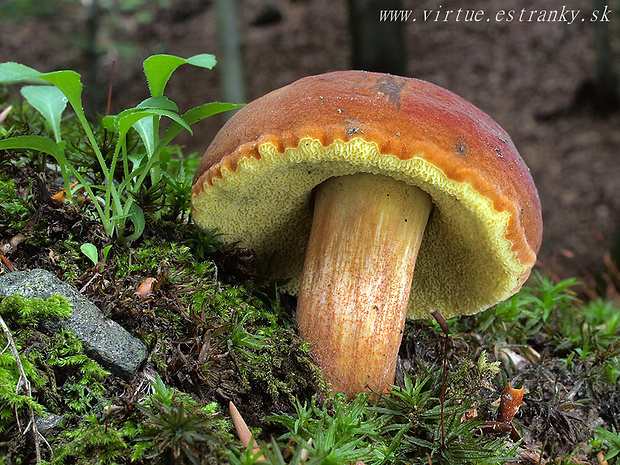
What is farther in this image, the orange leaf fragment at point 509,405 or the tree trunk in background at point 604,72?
the tree trunk in background at point 604,72

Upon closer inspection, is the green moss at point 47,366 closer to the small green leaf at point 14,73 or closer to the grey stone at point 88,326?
the grey stone at point 88,326

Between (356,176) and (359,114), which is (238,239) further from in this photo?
(359,114)

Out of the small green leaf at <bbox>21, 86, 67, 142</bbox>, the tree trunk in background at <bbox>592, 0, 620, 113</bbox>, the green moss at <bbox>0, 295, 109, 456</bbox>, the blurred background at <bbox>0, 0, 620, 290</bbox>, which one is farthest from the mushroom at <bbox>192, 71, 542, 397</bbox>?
the tree trunk in background at <bbox>592, 0, 620, 113</bbox>

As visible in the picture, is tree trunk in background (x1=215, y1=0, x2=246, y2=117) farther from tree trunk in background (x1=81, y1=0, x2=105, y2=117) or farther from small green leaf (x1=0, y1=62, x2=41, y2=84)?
small green leaf (x1=0, y1=62, x2=41, y2=84)

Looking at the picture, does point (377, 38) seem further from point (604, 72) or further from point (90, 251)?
point (90, 251)

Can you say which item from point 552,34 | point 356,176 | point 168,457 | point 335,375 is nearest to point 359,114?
point 356,176

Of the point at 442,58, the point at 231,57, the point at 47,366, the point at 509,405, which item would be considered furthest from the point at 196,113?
the point at 442,58

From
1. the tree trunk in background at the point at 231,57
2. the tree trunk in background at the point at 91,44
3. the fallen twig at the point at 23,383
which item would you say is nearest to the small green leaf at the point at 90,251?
the fallen twig at the point at 23,383
